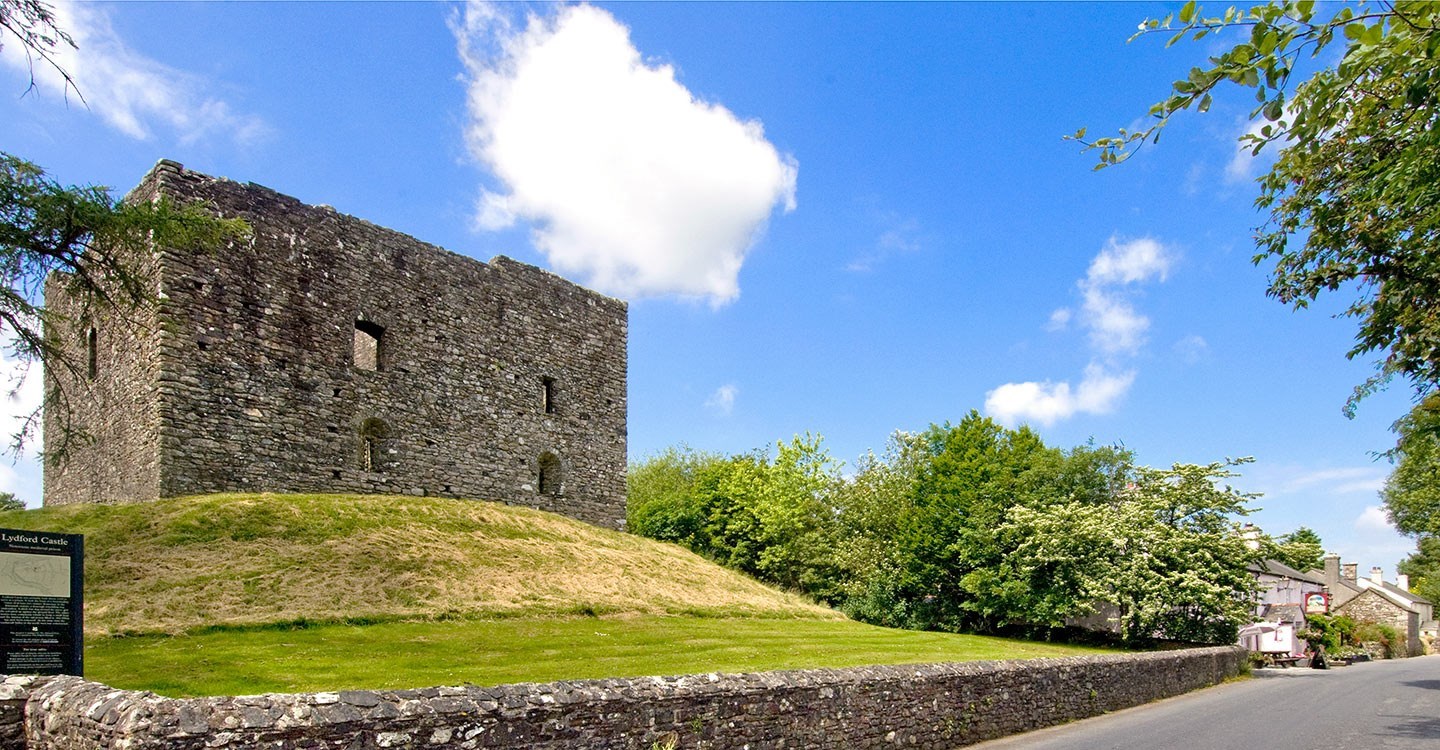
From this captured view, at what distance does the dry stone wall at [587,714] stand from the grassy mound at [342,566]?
8673mm

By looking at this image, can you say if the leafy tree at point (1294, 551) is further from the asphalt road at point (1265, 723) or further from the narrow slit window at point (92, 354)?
the narrow slit window at point (92, 354)

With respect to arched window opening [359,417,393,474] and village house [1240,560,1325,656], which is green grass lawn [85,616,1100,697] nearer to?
arched window opening [359,417,393,474]

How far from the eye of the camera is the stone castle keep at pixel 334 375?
19406 millimetres

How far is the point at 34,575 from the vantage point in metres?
8.96

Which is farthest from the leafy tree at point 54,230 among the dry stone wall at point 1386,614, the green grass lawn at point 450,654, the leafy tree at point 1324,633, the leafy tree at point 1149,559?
the dry stone wall at point 1386,614

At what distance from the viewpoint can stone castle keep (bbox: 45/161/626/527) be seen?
63.7 ft

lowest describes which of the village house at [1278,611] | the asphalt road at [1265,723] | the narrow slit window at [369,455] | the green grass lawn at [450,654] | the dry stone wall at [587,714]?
the village house at [1278,611]

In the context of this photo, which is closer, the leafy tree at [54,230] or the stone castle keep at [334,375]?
the leafy tree at [54,230]

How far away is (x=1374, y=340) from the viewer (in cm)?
1266

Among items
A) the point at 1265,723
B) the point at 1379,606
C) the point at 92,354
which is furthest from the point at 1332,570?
the point at 92,354

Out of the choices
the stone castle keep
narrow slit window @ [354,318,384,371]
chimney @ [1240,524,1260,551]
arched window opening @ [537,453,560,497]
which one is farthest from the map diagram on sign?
chimney @ [1240,524,1260,551]

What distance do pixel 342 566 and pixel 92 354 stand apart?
10.2 metres

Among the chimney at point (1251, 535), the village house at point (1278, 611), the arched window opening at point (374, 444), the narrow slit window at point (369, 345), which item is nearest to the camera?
the arched window opening at point (374, 444)

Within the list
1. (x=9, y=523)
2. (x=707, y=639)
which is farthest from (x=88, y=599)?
(x=707, y=639)
